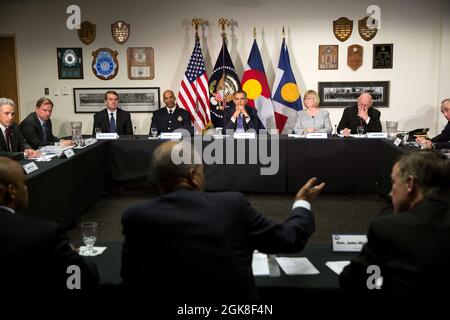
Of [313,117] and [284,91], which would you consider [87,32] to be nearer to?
[284,91]

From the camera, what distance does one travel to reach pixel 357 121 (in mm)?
5941

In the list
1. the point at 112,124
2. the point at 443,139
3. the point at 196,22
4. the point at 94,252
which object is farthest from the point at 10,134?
the point at 443,139

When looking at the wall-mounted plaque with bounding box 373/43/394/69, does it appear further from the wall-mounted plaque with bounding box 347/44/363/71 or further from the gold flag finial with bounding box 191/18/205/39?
the gold flag finial with bounding box 191/18/205/39

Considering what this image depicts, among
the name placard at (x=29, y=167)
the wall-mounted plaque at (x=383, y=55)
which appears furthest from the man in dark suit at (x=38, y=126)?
the wall-mounted plaque at (x=383, y=55)

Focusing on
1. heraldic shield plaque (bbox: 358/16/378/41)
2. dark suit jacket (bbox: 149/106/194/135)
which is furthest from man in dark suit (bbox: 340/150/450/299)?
heraldic shield plaque (bbox: 358/16/378/41)

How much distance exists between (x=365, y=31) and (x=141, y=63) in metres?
3.28

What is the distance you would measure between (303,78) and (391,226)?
232 inches

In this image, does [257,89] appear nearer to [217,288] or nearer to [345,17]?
[345,17]

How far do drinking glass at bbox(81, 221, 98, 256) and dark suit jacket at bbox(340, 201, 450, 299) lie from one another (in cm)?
107

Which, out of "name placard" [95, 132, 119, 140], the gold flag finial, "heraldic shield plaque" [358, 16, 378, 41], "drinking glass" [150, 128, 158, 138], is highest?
the gold flag finial

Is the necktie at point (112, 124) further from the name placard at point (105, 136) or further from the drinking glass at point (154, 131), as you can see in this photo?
the drinking glass at point (154, 131)

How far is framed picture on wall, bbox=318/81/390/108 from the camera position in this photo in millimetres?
7070

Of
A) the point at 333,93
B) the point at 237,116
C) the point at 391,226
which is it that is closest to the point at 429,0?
the point at 333,93

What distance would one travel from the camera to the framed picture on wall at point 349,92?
707 centimetres
